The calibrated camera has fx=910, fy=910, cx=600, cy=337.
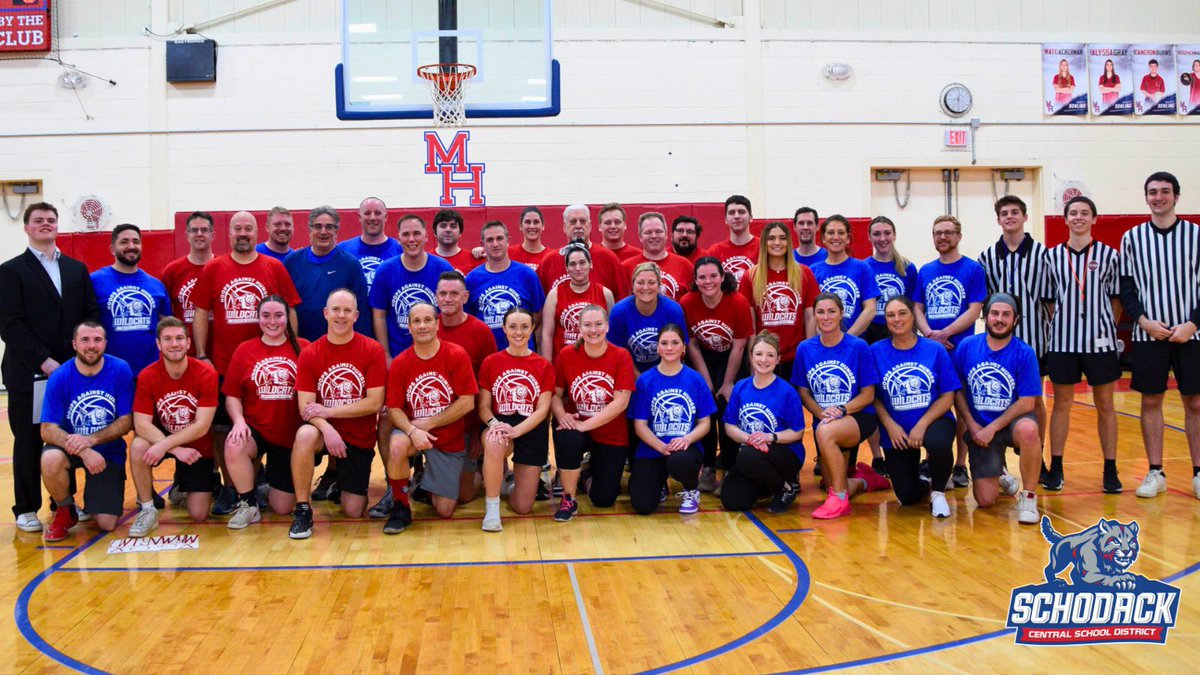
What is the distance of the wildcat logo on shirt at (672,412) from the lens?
17.3ft

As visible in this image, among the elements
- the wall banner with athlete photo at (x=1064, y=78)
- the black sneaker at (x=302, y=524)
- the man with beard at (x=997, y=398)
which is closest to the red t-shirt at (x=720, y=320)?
the man with beard at (x=997, y=398)

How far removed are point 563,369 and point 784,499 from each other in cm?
149

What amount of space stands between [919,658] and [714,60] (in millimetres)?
10679

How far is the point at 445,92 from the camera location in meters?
10.3

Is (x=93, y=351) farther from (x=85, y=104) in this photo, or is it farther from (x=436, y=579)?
(x=85, y=104)

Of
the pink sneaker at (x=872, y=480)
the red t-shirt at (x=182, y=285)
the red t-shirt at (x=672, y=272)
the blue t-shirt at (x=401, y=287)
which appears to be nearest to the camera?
the blue t-shirt at (x=401, y=287)

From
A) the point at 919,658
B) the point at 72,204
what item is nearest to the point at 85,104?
the point at 72,204

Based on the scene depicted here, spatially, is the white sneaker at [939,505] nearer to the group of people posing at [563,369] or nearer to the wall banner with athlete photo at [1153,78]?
the group of people posing at [563,369]

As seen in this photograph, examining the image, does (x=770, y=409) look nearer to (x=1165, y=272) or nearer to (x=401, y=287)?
(x=401, y=287)

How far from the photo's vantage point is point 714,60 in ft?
41.4

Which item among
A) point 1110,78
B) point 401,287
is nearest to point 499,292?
point 401,287

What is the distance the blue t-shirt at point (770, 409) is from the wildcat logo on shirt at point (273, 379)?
255cm

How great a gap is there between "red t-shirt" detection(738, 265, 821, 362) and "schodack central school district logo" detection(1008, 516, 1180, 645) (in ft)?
8.41

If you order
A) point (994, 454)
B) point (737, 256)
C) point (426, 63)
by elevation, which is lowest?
point (994, 454)
